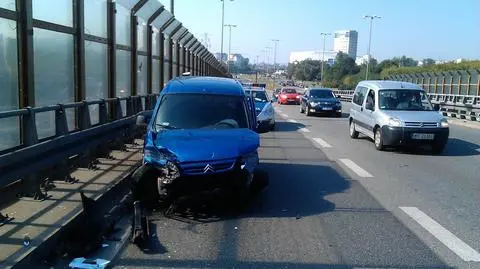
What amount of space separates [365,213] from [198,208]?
7.51 feet

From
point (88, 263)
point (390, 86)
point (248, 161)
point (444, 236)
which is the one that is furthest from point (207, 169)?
point (390, 86)

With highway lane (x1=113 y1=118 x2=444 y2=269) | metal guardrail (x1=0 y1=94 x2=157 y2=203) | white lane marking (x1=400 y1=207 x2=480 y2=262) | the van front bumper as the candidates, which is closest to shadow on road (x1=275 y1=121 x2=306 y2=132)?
the van front bumper

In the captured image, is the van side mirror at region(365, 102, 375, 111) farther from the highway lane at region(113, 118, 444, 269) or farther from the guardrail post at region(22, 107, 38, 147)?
the guardrail post at region(22, 107, 38, 147)

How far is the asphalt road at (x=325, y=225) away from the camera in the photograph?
5.29 meters

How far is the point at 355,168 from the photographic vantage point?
440 inches

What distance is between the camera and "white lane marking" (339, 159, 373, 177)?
10453 mm

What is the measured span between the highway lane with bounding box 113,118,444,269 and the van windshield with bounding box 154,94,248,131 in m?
1.28

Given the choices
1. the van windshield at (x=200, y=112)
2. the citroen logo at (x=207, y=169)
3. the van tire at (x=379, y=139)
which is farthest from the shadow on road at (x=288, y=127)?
the citroen logo at (x=207, y=169)

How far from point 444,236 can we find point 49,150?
4.83 meters

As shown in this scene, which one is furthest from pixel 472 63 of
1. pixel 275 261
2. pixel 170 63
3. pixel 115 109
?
pixel 275 261

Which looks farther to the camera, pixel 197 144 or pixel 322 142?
pixel 322 142

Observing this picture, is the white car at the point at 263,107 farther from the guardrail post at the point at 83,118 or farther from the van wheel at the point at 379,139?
the guardrail post at the point at 83,118

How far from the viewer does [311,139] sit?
17.0 meters

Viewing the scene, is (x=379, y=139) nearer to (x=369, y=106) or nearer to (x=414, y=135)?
(x=414, y=135)
